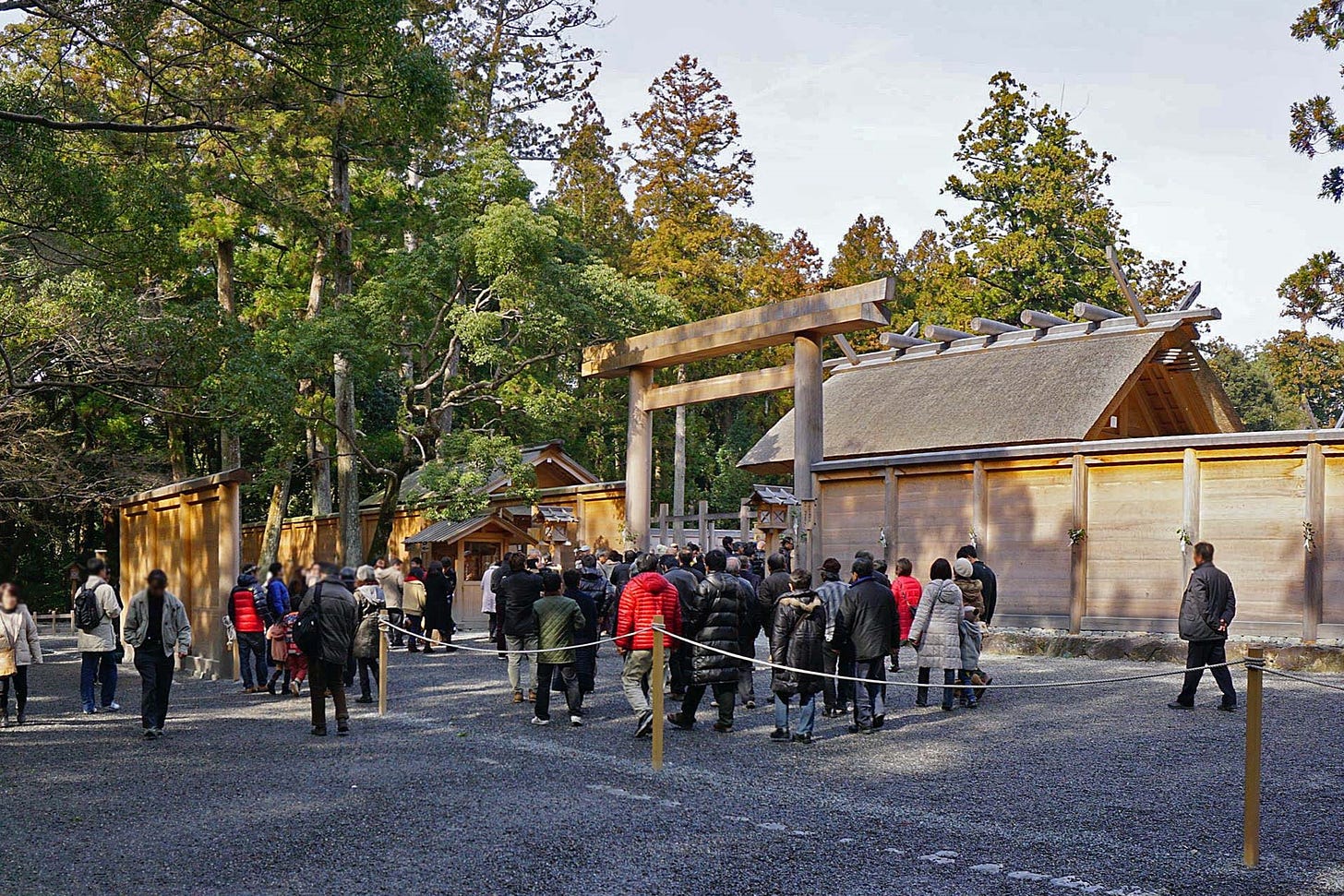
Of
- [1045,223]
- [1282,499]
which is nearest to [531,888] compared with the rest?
[1282,499]

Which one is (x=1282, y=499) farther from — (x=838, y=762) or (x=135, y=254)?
(x=135, y=254)

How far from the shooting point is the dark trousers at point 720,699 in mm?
11289

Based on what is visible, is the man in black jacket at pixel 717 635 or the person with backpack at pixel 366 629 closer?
the man in black jacket at pixel 717 635

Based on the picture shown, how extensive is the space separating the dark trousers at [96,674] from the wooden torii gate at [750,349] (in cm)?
1002

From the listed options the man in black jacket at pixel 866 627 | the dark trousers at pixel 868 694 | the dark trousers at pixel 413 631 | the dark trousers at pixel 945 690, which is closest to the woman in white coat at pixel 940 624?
the dark trousers at pixel 945 690

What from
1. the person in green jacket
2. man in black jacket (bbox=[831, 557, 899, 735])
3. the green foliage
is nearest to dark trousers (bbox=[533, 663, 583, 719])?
the person in green jacket

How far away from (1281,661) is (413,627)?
44.6 feet

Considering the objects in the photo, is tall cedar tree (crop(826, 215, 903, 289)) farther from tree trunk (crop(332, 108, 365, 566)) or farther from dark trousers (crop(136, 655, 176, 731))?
dark trousers (crop(136, 655, 176, 731))

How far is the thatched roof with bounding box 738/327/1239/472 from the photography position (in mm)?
22625

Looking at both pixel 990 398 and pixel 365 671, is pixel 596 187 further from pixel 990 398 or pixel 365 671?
pixel 365 671

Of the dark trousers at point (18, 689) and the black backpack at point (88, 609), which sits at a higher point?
the black backpack at point (88, 609)

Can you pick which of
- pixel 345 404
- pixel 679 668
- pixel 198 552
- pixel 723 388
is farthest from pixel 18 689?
pixel 345 404

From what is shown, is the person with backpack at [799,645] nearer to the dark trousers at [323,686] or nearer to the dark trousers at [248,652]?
the dark trousers at [323,686]

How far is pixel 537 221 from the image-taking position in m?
23.7
